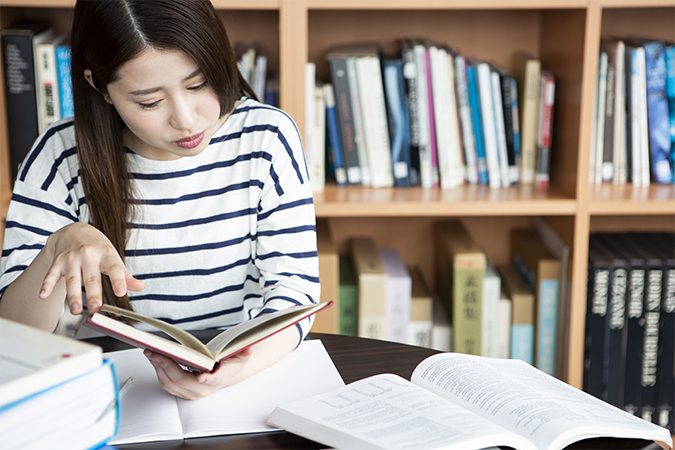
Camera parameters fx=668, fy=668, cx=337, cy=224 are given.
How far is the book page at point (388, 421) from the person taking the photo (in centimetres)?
62

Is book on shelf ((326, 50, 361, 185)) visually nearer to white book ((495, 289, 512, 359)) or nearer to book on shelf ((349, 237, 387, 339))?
book on shelf ((349, 237, 387, 339))

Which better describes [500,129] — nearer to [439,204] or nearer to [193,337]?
[439,204]

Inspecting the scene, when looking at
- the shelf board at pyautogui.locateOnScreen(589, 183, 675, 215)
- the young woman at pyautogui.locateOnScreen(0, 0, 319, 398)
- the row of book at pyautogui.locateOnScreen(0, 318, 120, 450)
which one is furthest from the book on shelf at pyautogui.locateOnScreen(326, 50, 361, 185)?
the row of book at pyautogui.locateOnScreen(0, 318, 120, 450)

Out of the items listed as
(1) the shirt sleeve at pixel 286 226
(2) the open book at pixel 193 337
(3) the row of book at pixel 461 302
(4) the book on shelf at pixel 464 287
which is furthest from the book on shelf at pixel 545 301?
(2) the open book at pixel 193 337

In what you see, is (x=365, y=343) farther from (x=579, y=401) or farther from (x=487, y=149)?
(x=487, y=149)

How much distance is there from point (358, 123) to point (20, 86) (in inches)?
29.1

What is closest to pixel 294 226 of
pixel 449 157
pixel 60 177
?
pixel 60 177

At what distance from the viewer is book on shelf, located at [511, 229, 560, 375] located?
1576 millimetres

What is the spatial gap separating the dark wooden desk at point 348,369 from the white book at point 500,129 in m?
0.79

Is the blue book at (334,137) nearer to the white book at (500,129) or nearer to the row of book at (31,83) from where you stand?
the white book at (500,129)

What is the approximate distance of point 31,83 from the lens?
1.44 metres

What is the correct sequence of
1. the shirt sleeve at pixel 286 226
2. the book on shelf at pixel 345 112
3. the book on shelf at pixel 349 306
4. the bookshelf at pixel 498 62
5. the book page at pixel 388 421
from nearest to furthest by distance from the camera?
the book page at pixel 388 421 → the shirt sleeve at pixel 286 226 → the bookshelf at pixel 498 62 → the book on shelf at pixel 345 112 → the book on shelf at pixel 349 306

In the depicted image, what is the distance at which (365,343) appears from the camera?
0.91m

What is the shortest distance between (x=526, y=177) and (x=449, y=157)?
204mm
